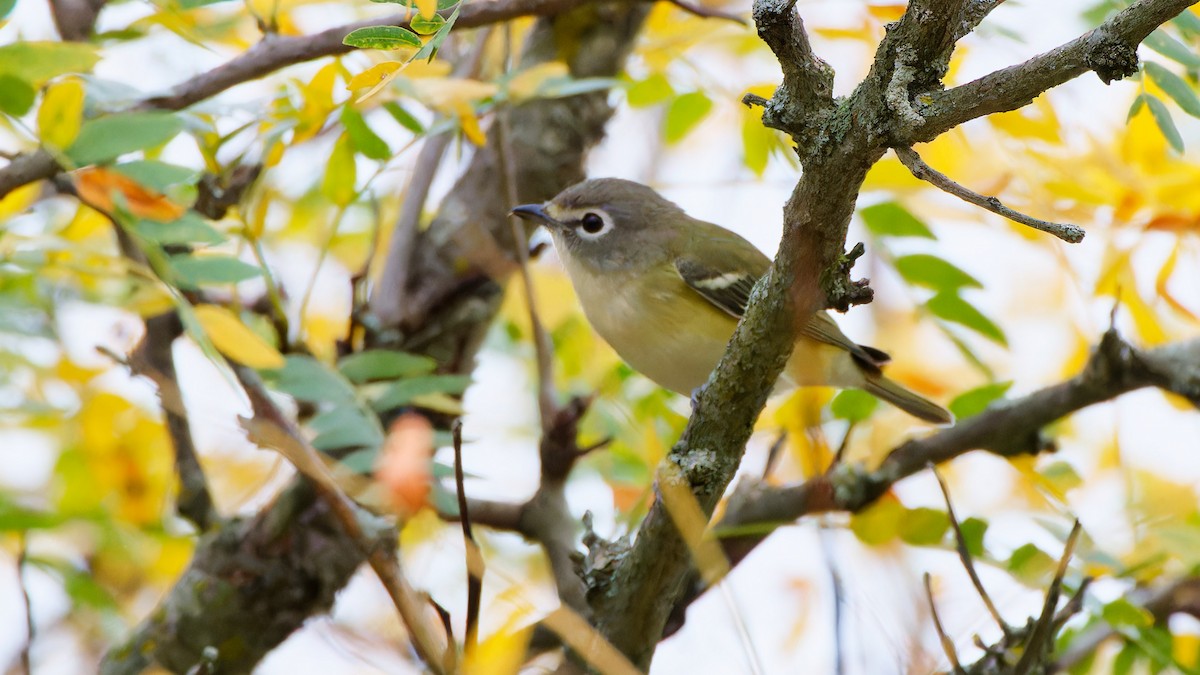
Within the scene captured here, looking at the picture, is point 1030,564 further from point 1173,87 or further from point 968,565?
point 1173,87

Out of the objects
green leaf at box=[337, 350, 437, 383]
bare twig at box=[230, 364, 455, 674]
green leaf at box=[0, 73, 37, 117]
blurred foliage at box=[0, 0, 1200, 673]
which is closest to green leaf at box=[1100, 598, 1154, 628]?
blurred foliage at box=[0, 0, 1200, 673]

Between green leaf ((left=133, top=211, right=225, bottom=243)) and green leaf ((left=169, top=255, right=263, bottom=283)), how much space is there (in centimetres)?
7

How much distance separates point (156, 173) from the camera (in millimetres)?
2596

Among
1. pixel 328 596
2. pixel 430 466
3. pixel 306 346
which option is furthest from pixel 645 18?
pixel 328 596

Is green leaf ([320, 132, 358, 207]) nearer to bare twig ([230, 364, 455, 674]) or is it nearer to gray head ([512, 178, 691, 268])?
bare twig ([230, 364, 455, 674])

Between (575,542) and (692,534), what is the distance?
1163 mm

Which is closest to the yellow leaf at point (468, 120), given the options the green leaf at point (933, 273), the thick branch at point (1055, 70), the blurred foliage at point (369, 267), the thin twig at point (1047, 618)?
the blurred foliage at point (369, 267)

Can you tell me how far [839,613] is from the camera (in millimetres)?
1836

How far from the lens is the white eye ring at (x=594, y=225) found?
398 cm

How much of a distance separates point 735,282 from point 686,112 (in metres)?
0.62

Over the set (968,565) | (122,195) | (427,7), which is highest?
(122,195)

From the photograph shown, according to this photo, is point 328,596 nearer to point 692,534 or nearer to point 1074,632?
point 692,534

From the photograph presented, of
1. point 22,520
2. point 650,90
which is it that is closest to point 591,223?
point 650,90

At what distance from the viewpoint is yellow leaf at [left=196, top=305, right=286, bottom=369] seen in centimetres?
248
